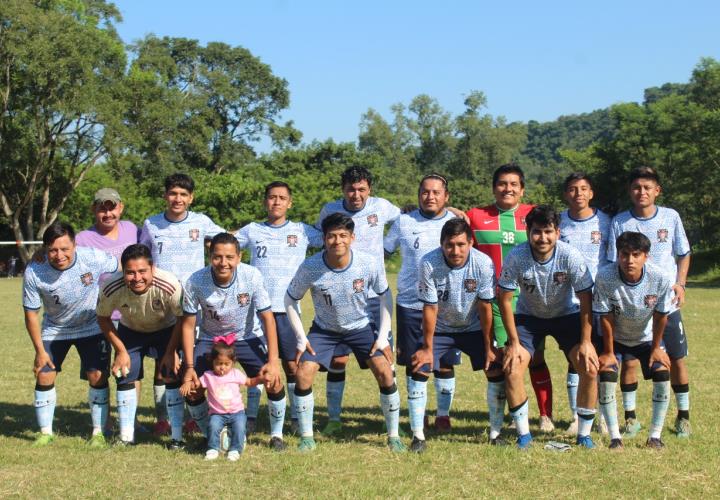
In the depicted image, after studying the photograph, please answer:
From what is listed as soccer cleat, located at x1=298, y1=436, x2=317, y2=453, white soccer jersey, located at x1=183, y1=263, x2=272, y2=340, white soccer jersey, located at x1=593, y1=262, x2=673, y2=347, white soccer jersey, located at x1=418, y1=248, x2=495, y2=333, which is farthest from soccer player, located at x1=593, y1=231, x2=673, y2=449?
white soccer jersey, located at x1=183, y1=263, x2=272, y2=340

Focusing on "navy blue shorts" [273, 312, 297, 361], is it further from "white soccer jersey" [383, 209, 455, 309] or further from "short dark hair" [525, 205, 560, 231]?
"short dark hair" [525, 205, 560, 231]

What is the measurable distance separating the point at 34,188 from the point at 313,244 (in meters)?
34.3

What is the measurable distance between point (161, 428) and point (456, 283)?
9.89ft

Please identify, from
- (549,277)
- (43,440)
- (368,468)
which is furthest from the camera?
Answer: (43,440)

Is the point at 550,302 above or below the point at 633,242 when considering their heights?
below

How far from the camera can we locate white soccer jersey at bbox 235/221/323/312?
694 centimetres

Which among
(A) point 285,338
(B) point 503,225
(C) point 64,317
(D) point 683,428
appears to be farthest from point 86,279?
(D) point 683,428

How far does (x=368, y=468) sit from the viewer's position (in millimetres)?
5648

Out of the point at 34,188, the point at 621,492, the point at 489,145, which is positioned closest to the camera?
the point at 621,492

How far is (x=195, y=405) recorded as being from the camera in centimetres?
634

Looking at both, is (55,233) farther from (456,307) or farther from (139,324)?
(456,307)

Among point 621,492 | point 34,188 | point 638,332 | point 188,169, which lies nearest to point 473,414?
point 638,332

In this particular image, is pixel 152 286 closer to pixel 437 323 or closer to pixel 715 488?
pixel 437 323

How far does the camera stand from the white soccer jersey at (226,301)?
6.19 meters
